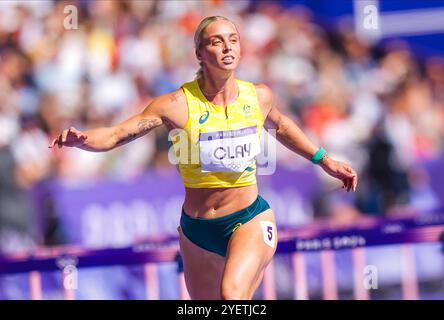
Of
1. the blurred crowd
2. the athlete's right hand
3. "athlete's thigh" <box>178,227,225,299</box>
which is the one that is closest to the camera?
the athlete's right hand

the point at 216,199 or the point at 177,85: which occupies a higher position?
the point at 177,85

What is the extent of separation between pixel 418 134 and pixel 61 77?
381 cm

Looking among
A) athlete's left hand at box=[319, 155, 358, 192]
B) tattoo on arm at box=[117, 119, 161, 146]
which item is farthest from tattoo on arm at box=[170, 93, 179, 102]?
athlete's left hand at box=[319, 155, 358, 192]

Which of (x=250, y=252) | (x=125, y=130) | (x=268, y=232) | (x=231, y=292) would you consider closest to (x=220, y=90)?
(x=125, y=130)

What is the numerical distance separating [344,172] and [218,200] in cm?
76

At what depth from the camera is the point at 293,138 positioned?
Result: 19.2 ft

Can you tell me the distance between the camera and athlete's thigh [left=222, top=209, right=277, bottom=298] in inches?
204

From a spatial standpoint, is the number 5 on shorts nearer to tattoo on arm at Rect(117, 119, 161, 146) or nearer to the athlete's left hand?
the athlete's left hand

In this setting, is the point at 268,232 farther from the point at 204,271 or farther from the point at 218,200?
the point at 204,271

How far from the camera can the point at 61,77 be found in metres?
10.4

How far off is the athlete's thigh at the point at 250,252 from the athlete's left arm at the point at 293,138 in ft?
1.48

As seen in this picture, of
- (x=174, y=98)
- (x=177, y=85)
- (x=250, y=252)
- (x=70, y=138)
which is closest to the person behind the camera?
(x=70, y=138)

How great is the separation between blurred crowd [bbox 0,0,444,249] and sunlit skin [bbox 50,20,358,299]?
159 inches

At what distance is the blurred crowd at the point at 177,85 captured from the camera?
9891mm
